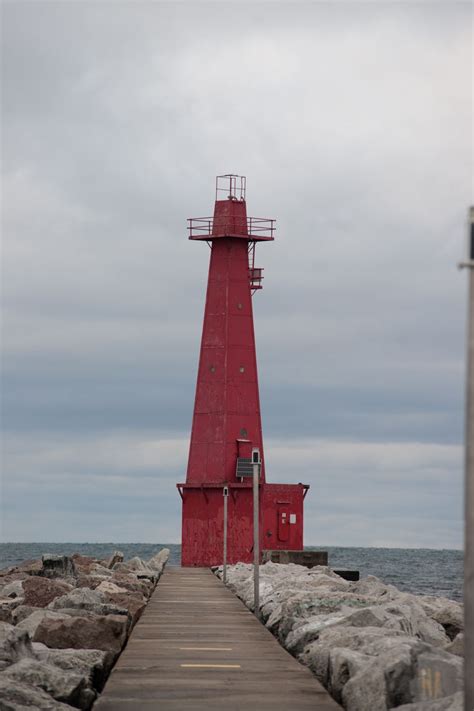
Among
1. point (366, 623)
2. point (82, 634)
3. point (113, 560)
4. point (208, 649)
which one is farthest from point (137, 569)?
point (82, 634)

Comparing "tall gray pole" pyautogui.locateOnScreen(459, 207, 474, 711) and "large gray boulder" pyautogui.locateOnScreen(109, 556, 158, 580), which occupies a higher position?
"tall gray pole" pyautogui.locateOnScreen(459, 207, 474, 711)

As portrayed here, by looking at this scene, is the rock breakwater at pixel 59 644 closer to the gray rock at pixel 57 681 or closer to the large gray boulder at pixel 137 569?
the gray rock at pixel 57 681

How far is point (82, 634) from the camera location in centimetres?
1214

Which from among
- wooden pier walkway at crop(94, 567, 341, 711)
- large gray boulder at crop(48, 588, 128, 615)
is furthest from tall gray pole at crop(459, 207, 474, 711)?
large gray boulder at crop(48, 588, 128, 615)

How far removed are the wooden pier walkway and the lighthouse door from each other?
54.1 feet

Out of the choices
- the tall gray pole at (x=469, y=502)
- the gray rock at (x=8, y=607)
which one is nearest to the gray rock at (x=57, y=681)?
the tall gray pole at (x=469, y=502)

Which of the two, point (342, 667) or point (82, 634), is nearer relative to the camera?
point (342, 667)

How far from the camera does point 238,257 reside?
3447 centimetres

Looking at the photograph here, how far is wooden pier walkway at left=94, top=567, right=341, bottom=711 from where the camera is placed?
9609mm

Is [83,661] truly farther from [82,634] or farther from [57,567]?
[57,567]

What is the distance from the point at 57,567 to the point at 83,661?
13.0 meters

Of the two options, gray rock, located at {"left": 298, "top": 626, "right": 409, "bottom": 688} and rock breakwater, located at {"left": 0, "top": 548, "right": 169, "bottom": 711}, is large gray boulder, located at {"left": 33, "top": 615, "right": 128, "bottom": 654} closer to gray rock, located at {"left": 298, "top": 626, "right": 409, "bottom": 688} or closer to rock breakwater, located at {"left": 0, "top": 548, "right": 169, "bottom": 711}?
rock breakwater, located at {"left": 0, "top": 548, "right": 169, "bottom": 711}

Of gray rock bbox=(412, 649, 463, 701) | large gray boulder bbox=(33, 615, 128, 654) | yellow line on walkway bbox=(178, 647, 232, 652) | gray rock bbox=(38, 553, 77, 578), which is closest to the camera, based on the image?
gray rock bbox=(412, 649, 463, 701)

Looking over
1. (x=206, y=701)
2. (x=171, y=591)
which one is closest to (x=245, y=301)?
(x=171, y=591)
